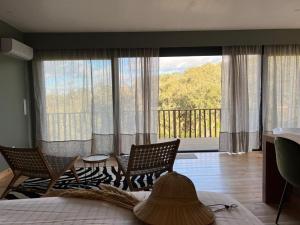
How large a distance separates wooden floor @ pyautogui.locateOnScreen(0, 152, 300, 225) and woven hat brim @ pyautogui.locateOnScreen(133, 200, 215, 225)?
180 centimetres

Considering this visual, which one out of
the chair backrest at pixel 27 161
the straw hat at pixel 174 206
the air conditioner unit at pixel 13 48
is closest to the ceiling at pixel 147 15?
the air conditioner unit at pixel 13 48

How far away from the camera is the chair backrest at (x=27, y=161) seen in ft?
9.52

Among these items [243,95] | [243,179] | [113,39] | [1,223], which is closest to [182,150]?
[243,95]

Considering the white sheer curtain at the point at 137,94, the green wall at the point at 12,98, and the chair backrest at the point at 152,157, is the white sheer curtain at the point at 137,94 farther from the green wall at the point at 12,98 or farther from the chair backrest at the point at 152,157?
the chair backrest at the point at 152,157

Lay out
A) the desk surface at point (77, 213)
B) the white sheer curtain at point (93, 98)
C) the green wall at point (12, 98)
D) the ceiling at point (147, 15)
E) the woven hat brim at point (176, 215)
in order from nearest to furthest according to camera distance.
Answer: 1. the woven hat brim at point (176, 215)
2. the desk surface at point (77, 213)
3. the ceiling at point (147, 15)
4. the green wall at point (12, 98)
5. the white sheer curtain at point (93, 98)

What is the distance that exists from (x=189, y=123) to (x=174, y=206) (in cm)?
600

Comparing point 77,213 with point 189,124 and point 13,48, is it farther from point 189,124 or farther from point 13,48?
point 189,124

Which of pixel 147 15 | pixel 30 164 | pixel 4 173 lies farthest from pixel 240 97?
pixel 4 173

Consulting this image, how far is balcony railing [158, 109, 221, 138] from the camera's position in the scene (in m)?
6.85

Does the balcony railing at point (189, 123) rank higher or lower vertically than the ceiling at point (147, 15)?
lower

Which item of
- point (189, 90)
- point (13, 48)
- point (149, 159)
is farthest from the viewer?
point (189, 90)

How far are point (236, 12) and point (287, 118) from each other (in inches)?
92.7

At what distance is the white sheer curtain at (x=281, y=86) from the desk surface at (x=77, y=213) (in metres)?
4.33

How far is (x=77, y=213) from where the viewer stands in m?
1.17
